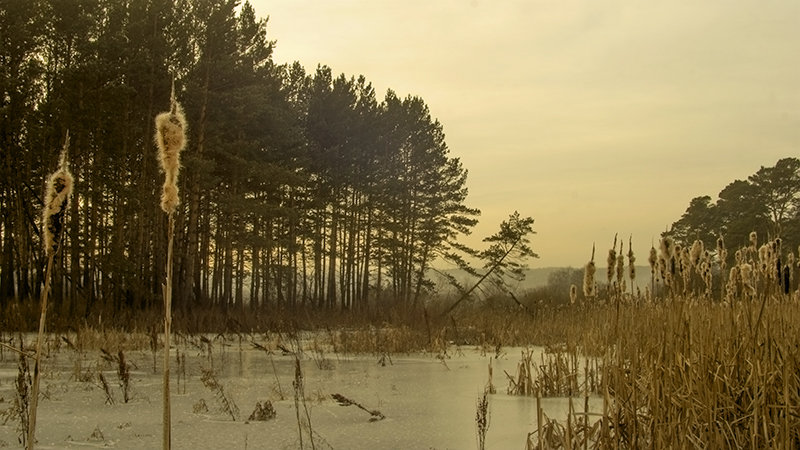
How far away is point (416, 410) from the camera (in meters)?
6.13

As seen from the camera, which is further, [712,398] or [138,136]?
[138,136]

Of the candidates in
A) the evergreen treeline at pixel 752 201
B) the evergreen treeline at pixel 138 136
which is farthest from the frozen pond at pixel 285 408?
the evergreen treeline at pixel 752 201

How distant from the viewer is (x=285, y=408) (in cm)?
610

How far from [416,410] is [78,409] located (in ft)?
9.48

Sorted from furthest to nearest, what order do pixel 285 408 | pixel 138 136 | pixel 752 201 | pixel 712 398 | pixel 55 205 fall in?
pixel 752 201 < pixel 138 136 < pixel 285 408 < pixel 712 398 < pixel 55 205

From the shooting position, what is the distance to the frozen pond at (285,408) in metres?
4.79

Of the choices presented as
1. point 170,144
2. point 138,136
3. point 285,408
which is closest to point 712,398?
point 170,144

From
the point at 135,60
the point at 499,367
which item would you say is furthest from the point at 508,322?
the point at 135,60

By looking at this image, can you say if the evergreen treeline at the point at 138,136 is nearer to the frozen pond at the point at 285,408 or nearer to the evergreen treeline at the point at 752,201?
the frozen pond at the point at 285,408

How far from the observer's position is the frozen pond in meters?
4.79

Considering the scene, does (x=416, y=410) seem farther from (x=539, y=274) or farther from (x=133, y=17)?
(x=539, y=274)

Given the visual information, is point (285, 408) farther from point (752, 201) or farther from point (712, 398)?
point (752, 201)

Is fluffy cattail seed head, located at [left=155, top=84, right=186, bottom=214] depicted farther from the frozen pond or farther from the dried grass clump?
the frozen pond

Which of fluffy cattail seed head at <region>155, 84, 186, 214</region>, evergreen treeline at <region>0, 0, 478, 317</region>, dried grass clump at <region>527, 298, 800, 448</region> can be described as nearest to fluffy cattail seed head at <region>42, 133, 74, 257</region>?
fluffy cattail seed head at <region>155, 84, 186, 214</region>
